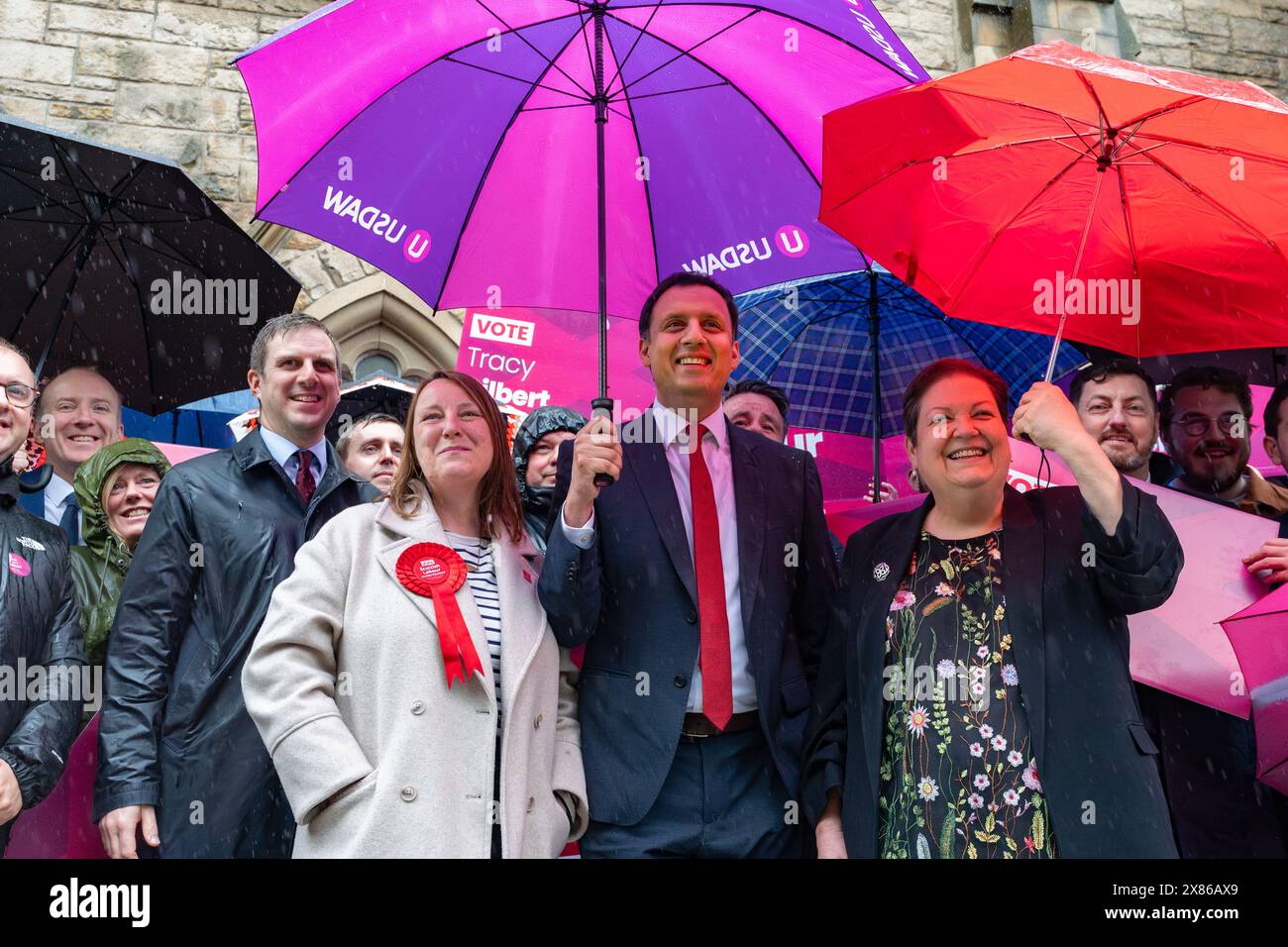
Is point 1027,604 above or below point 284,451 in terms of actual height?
below

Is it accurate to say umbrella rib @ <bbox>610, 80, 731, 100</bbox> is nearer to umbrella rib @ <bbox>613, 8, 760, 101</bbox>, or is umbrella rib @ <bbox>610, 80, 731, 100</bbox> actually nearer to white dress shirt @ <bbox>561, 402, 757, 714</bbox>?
umbrella rib @ <bbox>613, 8, 760, 101</bbox>

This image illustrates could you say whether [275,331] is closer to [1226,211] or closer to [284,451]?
[284,451]

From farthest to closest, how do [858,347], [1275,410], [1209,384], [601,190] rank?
1. [858,347]
2. [1209,384]
3. [1275,410]
4. [601,190]

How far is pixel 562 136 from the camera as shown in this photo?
3.81 meters

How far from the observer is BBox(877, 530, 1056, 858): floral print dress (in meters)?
2.49

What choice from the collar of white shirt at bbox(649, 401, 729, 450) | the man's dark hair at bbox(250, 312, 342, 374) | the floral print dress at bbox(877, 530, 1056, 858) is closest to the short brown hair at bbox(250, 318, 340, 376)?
the man's dark hair at bbox(250, 312, 342, 374)

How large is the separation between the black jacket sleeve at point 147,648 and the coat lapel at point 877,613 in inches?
63.6

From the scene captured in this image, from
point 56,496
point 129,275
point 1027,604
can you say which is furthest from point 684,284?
point 56,496

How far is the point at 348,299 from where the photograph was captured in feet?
26.7

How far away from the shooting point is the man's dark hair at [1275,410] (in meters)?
3.50

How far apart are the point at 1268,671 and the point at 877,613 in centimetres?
87

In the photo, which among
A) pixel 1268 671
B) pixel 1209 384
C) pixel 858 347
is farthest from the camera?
pixel 858 347
